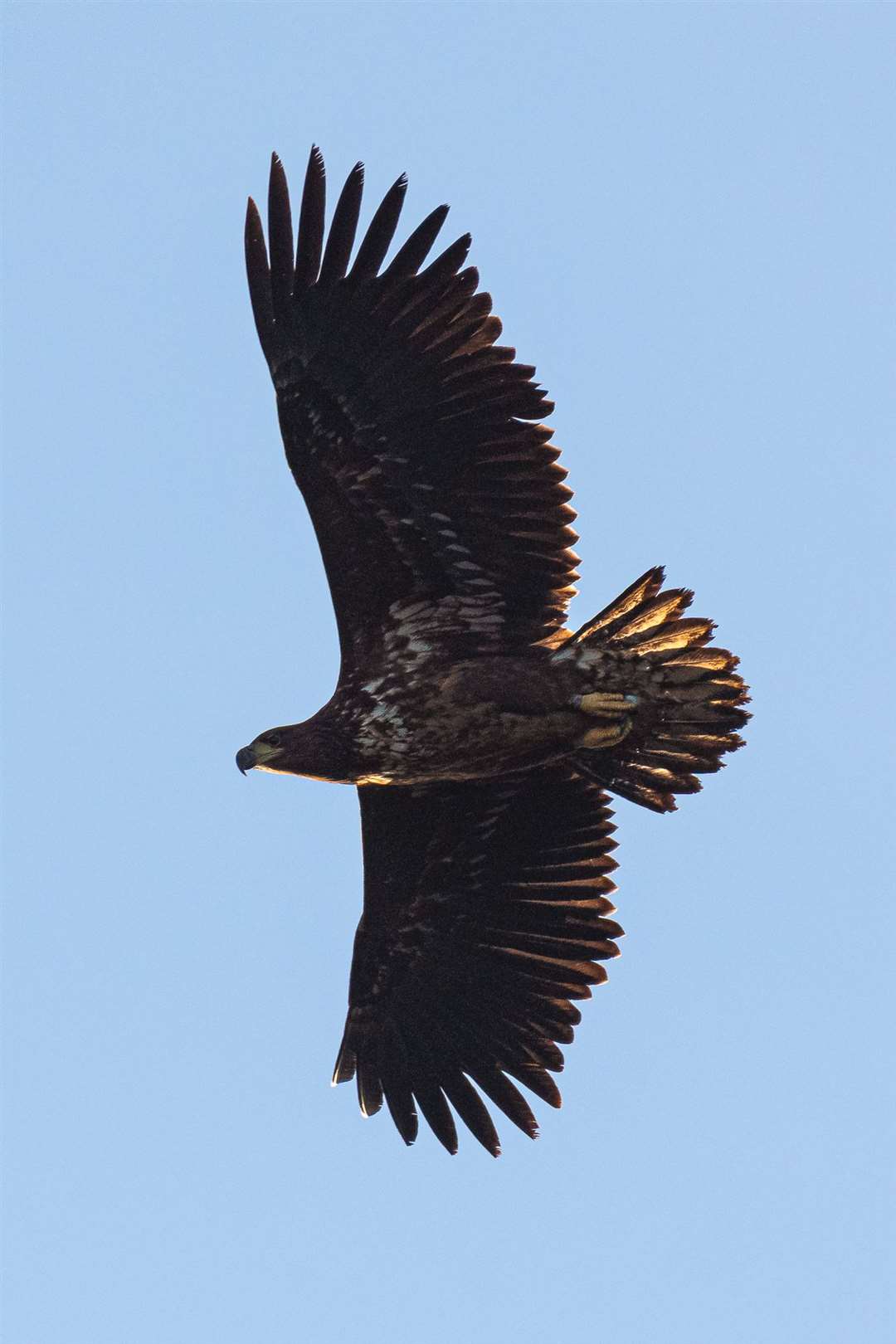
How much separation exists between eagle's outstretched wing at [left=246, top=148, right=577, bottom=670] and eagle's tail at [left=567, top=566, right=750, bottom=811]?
393 mm

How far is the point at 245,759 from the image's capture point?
14.2 m

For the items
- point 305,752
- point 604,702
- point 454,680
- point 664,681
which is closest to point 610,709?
point 604,702

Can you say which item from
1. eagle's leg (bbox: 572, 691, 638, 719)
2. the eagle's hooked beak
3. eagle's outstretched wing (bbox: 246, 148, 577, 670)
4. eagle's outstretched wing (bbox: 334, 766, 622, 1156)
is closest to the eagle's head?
the eagle's hooked beak

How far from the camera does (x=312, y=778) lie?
1409 cm

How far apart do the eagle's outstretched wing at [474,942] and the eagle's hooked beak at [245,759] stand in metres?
0.90

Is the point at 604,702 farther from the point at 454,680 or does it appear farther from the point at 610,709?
the point at 454,680

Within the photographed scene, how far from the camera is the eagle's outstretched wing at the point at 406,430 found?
13.2 m

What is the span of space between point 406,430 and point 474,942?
3.29 m

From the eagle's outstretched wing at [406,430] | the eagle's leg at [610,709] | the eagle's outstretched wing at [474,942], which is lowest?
the eagle's outstretched wing at [474,942]

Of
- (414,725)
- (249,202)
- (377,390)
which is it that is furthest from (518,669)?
(249,202)

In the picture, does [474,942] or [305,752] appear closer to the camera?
[305,752]

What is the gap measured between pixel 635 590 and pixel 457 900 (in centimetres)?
246

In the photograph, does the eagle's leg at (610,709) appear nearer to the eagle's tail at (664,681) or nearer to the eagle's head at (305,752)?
the eagle's tail at (664,681)

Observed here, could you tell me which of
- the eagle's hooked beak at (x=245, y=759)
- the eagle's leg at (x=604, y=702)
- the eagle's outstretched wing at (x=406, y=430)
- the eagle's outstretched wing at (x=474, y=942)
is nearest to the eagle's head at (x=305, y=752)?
the eagle's hooked beak at (x=245, y=759)
